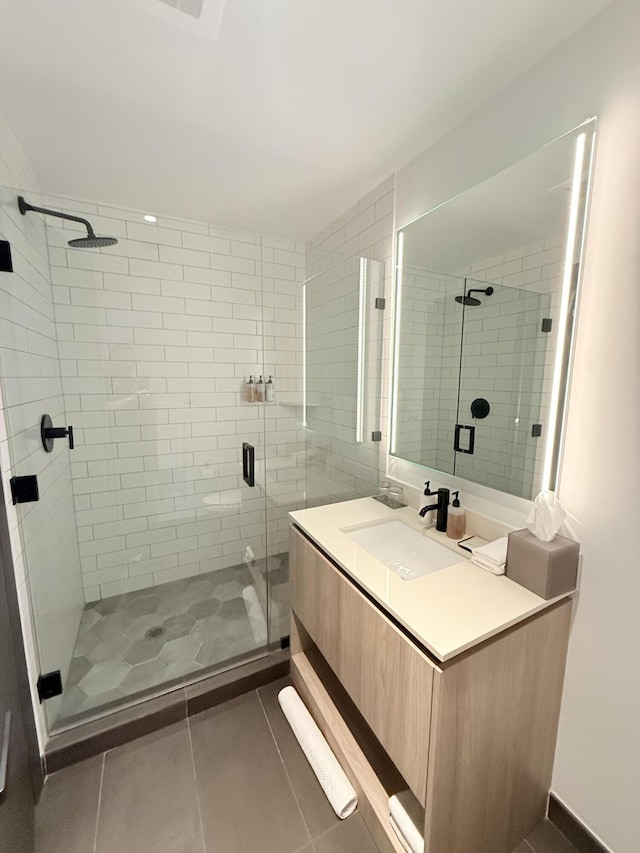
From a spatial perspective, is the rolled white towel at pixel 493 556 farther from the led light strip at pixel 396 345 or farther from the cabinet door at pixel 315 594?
the led light strip at pixel 396 345

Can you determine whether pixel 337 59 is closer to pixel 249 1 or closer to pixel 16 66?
pixel 249 1

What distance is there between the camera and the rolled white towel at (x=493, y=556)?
1.11m

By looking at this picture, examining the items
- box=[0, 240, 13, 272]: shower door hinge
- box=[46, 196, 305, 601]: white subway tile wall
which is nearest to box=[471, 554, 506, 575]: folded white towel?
box=[46, 196, 305, 601]: white subway tile wall

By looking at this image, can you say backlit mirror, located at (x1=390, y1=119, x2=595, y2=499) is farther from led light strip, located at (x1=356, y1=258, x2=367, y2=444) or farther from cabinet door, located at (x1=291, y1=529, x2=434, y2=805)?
cabinet door, located at (x1=291, y1=529, x2=434, y2=805)

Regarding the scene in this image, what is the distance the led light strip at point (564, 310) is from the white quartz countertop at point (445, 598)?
37 cm

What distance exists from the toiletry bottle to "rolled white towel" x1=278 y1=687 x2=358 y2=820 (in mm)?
934

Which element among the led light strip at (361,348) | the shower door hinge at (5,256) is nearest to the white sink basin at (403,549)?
the led light strip at (361,348)

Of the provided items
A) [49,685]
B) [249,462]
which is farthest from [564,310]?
[49,685]

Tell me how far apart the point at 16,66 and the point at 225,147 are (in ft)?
2.21

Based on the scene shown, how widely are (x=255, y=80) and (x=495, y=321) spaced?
115cm

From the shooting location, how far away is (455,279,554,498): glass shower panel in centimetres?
115

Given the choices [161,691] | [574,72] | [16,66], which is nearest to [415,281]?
[574,72]

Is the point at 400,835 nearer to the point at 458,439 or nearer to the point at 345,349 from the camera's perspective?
the point at 458,439

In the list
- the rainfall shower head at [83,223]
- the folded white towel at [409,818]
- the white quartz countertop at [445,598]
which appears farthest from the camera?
the rainfall shower head at [83,223]
